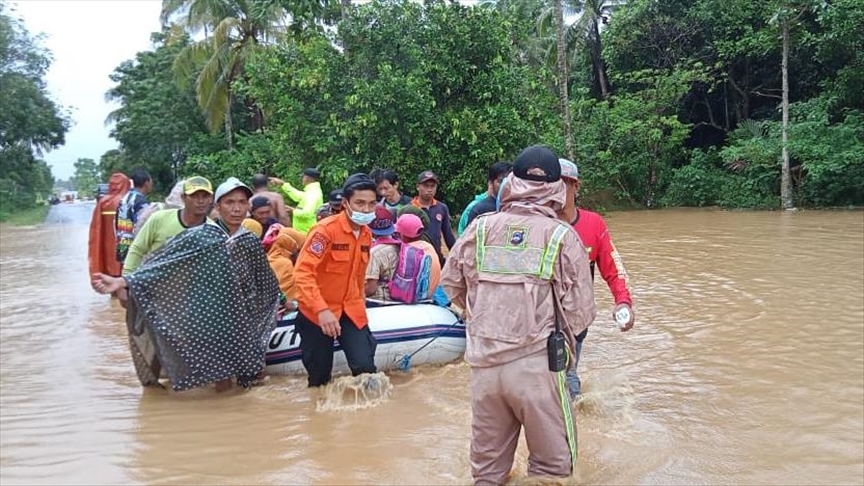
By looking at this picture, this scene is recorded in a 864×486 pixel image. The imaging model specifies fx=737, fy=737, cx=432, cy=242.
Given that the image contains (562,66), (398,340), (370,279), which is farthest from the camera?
(562,66)

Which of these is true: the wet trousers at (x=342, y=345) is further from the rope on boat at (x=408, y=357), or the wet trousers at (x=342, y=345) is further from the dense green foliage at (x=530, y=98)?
the dense green foliage at (x=530, y=98)

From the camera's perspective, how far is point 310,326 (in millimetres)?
4797

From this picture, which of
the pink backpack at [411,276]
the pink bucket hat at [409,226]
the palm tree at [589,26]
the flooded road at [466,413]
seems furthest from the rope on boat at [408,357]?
the palm tree at [589,26]

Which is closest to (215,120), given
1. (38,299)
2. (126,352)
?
(38,299)

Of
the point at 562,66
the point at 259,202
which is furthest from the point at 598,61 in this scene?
the point at 259,202

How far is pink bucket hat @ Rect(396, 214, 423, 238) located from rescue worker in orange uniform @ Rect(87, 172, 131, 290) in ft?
11.3

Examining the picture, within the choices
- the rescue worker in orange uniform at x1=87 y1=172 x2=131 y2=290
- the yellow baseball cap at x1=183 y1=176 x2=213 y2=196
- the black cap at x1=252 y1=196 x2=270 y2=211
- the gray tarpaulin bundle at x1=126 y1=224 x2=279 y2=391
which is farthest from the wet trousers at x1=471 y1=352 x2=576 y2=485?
the rescue worker in orange uniform at x1=87 y1=172 x2=131 y2=290

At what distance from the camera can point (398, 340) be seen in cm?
557

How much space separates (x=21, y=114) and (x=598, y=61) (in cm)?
2420

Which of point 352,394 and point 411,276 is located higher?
point 411,276

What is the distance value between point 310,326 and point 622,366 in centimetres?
259

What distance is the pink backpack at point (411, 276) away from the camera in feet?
19.3

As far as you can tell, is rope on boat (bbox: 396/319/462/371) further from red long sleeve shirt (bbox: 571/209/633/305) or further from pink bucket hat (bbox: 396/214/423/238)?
red long sleeve shirt (bbox: 571/209/633/305)

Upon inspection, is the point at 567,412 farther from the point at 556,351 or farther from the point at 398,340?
the point at 398,340
